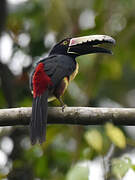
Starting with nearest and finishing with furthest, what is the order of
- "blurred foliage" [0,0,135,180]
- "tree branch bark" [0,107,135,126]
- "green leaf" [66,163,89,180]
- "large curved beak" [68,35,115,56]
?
"green leaf" [66,163,89,180]
"tree branch bark" [0,107,135,126]
"large curved beak" [68,35,115,56]
"blurred foliage" [0,0,135,180]

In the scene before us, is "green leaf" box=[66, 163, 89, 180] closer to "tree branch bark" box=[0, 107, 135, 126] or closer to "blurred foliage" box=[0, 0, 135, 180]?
"tree branch bark" box=[0, 107, 135, 126]

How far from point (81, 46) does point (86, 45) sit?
0.07m

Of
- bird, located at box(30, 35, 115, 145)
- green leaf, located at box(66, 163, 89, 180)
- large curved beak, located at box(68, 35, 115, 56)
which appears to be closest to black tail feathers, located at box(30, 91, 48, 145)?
bird, located at box(30, 35, 115, 145)

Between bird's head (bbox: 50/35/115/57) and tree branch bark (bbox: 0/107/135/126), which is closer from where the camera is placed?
tree branch bark (bbox: 0/107/135/126)

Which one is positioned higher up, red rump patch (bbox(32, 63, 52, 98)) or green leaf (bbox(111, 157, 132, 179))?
red rump patch (bbox(32, 63, 52, 98))

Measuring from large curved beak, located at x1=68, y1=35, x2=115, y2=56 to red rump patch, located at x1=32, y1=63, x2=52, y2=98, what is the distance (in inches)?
24.1

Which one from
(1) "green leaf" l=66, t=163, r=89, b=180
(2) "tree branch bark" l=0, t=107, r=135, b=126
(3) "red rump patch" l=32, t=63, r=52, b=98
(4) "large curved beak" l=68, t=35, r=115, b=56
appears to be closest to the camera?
(1) "green leaf" l=66, t=163, r=89, b=180

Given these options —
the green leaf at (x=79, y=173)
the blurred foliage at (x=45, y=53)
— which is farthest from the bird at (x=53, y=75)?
the green leaf at (x=79, y=173)

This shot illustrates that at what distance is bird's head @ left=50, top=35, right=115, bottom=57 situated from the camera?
4.23 m

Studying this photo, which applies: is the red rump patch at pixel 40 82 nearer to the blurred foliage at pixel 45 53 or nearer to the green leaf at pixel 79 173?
the blurred foliage at pixel 45 53

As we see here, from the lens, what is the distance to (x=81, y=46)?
4.44 meters

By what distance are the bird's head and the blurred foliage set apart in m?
0.33

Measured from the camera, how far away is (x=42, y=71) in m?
3.92

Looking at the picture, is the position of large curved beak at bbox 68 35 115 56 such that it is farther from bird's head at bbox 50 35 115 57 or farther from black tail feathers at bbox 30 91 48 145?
black tail feathers at bbox 30 91 48 145
